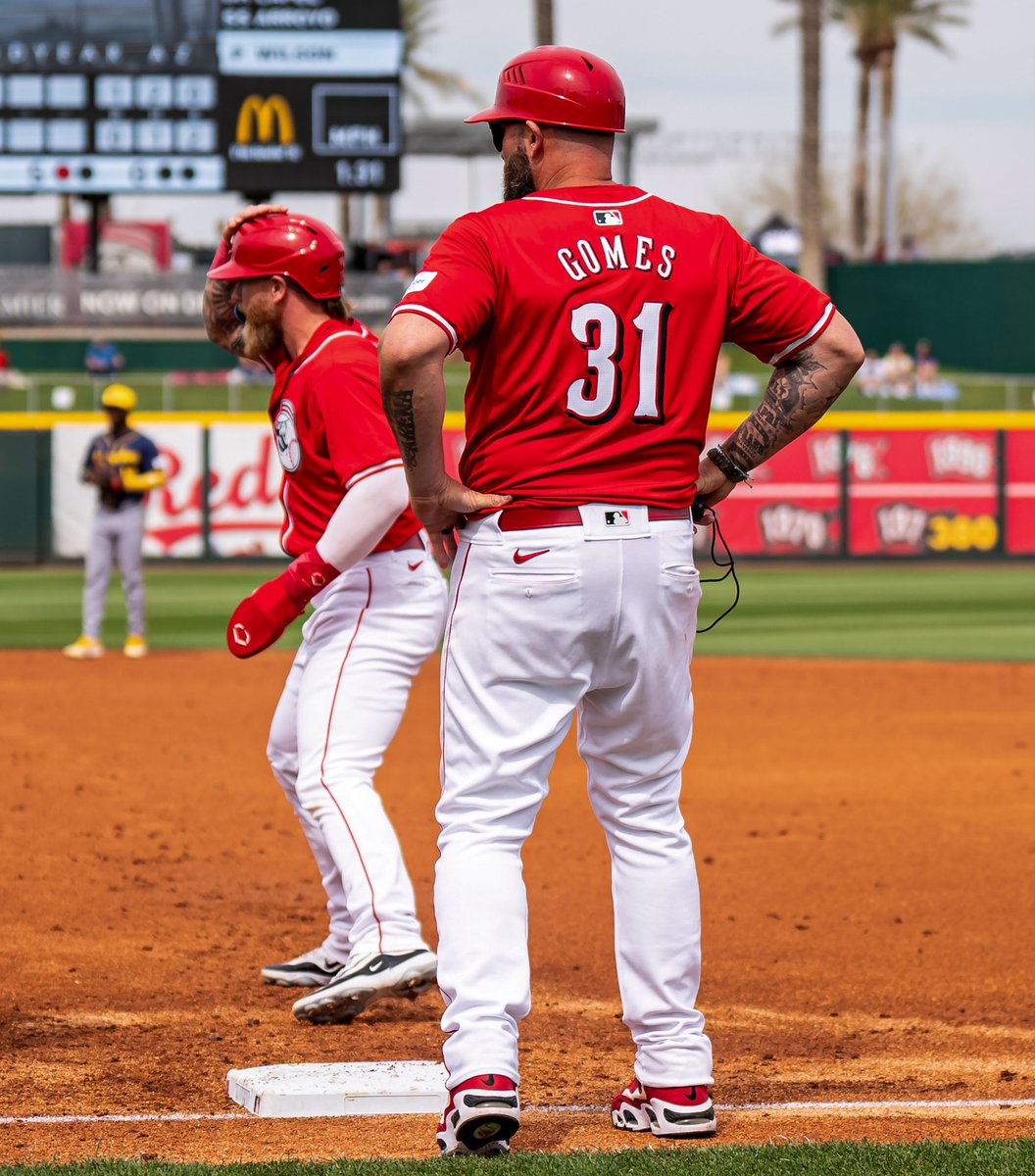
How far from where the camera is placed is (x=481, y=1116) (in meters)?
3.20

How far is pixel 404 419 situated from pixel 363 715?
4.69 feet

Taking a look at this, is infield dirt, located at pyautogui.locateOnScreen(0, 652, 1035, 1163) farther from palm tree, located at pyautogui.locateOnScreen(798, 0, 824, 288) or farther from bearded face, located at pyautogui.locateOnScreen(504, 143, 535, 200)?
palm tree, located at pyautogui.locateOnScreen(798, 0, 824, 288)

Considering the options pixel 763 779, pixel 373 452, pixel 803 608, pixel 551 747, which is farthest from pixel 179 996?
pixel 803 608

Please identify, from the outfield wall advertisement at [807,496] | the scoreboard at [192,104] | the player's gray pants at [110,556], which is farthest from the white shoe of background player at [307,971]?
the scoreboard at [192,104]

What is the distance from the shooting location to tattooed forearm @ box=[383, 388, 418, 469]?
3277mm

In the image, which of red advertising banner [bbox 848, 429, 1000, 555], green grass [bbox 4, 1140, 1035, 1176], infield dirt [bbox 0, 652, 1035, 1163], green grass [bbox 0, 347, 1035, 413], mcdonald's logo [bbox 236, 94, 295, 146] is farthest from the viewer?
green grass [bbox 0, 347, 1035, 413]

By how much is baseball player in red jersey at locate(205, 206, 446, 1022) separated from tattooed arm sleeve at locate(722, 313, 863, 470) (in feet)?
3.38

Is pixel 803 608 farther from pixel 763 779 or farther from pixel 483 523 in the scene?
pixel 483 523

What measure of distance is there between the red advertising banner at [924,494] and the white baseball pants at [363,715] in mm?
15502

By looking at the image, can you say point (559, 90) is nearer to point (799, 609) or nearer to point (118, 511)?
point (118, 511)

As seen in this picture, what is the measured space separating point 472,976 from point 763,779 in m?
5.30

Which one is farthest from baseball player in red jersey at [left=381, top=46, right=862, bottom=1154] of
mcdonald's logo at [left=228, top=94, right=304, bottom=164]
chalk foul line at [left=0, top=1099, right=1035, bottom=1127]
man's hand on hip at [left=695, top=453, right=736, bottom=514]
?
mcdonald's logo at [left=228, top=94, right=304, bottom=164]

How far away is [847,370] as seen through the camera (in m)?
3.55

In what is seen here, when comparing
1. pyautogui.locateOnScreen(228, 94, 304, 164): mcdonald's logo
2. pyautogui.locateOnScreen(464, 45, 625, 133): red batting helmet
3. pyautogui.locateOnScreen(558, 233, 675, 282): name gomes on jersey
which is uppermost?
pyautogui.locateOnScreen(228, 94, 304, 164): mcdonald's logo
